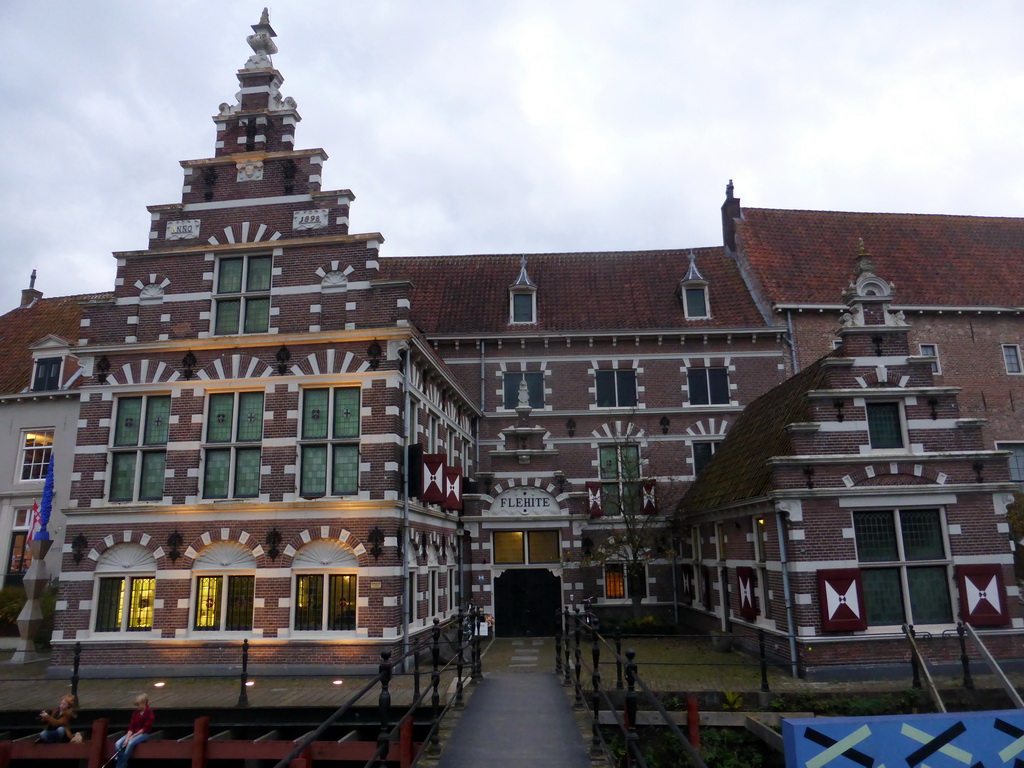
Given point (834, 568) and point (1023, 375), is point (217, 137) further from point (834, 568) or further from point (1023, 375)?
point (1023, 375)

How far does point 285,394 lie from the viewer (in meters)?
17.2

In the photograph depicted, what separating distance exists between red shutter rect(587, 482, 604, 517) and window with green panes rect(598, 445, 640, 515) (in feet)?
2.04

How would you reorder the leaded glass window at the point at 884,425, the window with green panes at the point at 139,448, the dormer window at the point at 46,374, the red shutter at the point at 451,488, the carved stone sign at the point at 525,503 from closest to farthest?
the leaded glass window at the point at 884,425 → the window with green panes at the point at 139,448 → the red shutter at the point at 451,488 → the carved stone sign at the point at 525,503 → the dormer window at the point at 46,374

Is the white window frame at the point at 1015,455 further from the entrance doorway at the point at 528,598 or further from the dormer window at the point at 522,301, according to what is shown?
the dormer window at the point at 522,301

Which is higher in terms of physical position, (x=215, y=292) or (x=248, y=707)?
(x=215, y=292)

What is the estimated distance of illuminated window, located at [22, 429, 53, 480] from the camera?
80.4 ft

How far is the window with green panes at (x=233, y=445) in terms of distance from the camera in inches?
672

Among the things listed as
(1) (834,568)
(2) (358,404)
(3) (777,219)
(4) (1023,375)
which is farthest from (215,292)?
(4) (1023,375)

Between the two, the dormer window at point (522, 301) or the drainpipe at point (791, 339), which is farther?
the dormer window at point (522, 301)

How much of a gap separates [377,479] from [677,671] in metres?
8.08

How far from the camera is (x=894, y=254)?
2948cm

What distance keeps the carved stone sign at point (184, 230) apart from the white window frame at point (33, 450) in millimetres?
10629

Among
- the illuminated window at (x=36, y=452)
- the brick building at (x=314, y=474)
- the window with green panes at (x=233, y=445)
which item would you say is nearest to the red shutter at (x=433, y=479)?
the brick building at (x=314, y=474)

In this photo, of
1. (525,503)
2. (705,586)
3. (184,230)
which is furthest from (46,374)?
(705,586)
